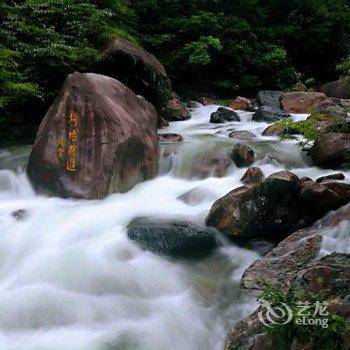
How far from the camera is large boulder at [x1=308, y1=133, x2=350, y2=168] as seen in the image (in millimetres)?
7574

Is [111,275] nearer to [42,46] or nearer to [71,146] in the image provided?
[71,146]

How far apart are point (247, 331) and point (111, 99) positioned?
549 cm

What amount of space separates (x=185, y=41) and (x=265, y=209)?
12170mm

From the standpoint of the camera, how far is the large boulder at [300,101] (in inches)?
546

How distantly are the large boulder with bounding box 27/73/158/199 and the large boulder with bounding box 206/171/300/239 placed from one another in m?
2.38

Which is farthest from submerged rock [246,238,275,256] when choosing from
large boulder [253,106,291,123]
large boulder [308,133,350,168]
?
large boulder [253,106,291,123]

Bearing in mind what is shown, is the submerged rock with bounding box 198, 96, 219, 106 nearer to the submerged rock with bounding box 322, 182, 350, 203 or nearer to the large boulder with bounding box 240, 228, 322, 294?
the submerged rock with bounding box 322, 182, 350, 203

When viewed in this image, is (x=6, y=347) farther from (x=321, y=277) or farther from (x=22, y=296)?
(x=321, y=277)

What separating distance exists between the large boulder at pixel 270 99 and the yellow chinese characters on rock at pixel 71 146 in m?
8.61

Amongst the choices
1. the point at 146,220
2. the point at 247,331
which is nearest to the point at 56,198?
the point at 146,220

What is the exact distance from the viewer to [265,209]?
577cm

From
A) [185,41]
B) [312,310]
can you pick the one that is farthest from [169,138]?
[312,310]

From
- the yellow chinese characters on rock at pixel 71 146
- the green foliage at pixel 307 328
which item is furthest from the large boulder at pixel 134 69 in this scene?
the green foliage at pixel 307 328

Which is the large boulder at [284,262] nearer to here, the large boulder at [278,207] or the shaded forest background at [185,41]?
the large boulder at [278,207]
